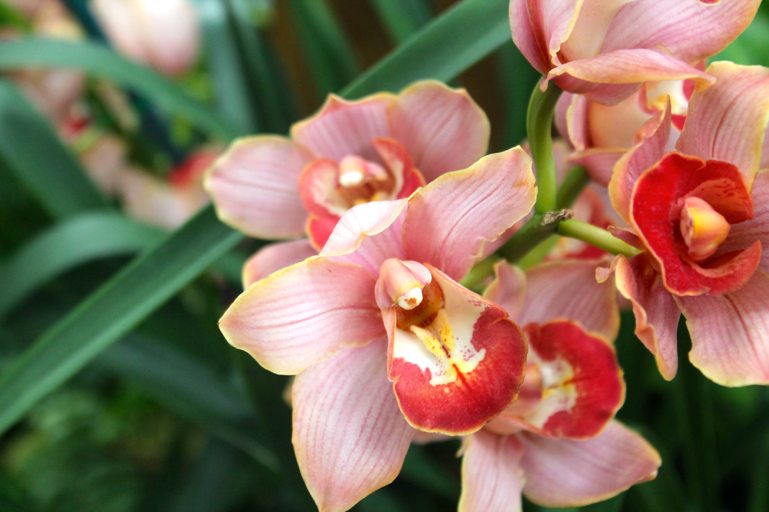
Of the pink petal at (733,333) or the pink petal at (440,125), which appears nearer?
the pink petal at (733,333)

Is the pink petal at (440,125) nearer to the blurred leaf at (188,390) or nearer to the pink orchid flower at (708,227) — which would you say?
the pink orchid flower at (708,227)

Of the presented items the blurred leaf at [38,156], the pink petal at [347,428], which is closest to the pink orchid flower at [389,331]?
the pink petal at [347,428]

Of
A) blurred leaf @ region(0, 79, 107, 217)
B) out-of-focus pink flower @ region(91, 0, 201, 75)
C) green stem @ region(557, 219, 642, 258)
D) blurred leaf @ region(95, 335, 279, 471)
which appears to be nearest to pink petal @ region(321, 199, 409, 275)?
green stem @ region(557, 219, 642, 258)

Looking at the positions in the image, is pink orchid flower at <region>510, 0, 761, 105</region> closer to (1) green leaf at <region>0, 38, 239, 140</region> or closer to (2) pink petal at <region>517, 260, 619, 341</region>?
(2) pink petal at <region>517, 260, 619, 341</region>

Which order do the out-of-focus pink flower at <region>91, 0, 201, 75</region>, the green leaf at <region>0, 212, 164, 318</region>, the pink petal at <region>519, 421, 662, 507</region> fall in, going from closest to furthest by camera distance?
the pink petal at <region>519, 421, 662, 507</region>
the green leaf at <region>0, 212, 164, 318</region>
the out-of-focus pink flower at <region>91, 0, 201, 75</region>

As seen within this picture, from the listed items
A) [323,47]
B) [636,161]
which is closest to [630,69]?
[636,161]

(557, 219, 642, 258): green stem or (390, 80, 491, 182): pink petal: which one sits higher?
(390, 80, 491, 182): pink petal

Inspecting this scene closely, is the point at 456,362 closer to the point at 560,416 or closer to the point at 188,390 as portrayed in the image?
the point at 560,416
